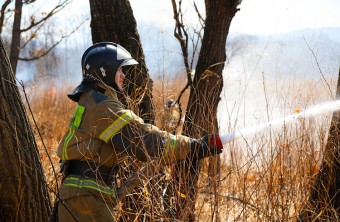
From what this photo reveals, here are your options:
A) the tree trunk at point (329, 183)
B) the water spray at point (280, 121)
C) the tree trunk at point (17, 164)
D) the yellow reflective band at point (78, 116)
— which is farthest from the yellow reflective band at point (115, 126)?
the tree trunk at point (329, 183)

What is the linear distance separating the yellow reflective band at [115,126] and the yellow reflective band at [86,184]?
279mm

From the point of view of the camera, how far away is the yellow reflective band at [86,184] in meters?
3.10

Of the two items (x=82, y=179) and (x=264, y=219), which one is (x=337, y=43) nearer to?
(x=264, y=219)

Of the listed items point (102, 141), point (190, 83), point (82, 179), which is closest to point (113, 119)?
point (102, 141)

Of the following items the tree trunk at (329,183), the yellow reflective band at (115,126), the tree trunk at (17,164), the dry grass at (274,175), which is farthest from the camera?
the tree trunk at (17,164)

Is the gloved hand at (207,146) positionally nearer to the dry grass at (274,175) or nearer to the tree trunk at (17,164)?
the dry grass at (274,175)

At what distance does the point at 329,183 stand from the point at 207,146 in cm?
90

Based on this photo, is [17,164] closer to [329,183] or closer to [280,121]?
[280,121]

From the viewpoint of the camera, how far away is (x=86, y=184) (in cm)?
310

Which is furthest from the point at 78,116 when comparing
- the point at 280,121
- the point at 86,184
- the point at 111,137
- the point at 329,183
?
the point at 329,183

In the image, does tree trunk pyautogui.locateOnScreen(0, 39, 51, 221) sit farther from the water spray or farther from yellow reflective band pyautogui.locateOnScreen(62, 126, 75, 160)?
the water spray

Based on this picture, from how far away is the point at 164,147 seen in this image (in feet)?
9.88

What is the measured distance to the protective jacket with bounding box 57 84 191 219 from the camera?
3.01 metres

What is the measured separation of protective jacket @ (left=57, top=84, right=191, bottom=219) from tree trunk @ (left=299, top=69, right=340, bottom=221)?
Answer: 91 centimetres
